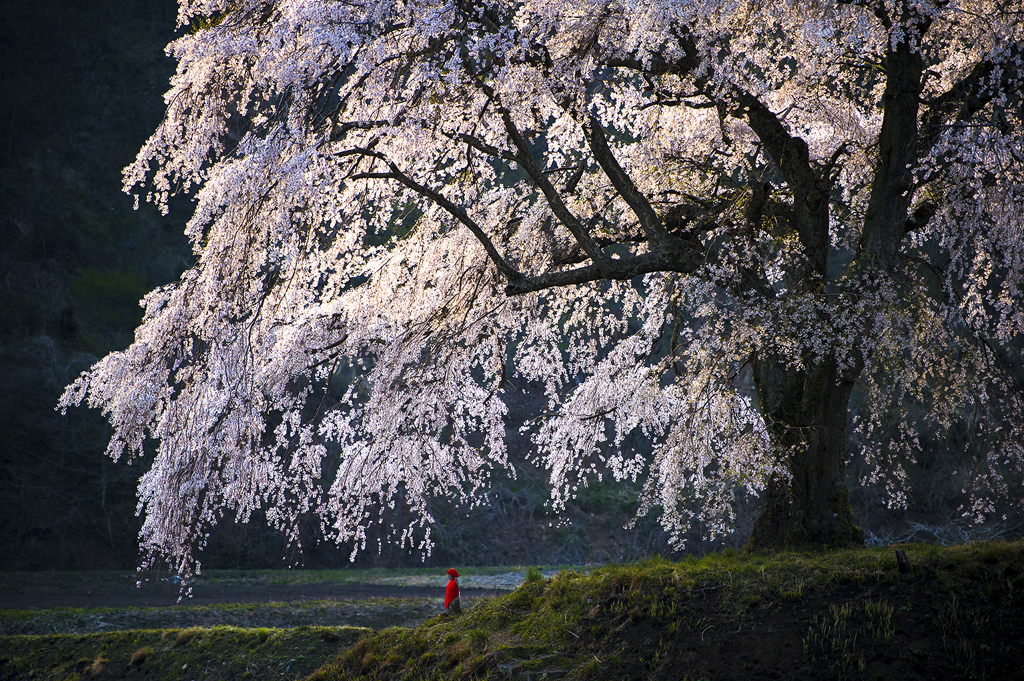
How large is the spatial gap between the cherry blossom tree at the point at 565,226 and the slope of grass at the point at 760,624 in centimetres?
107

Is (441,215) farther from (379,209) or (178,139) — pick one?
(178,139)

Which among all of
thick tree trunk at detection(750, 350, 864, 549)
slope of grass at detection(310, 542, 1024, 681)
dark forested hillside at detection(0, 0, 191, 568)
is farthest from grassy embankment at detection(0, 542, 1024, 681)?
dark forested hillside at detection(0, 0, 191, 568)

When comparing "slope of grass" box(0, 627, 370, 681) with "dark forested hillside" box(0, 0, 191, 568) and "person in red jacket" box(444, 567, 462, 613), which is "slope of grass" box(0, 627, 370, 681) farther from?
"dark forested hillside" box(0, 0, 191, 568)

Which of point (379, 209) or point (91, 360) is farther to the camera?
point (91, 360)

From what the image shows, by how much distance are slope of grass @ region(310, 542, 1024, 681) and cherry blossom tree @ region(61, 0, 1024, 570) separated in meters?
1.07

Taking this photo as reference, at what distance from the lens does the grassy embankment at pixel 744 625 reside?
4152 millimetres

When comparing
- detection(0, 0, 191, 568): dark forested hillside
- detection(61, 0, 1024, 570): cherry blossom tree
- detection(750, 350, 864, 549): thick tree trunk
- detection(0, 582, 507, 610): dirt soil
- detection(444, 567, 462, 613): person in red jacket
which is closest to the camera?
detection(61, 0, 1024, 570): cherry blossom tree

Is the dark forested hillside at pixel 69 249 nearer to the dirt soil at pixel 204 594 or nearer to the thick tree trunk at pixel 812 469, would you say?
the dirt soil at pixel 204 594

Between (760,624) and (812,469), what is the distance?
6.35 feet

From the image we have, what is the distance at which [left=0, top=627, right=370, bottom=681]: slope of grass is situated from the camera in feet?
22.8

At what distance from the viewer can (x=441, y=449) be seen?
719 cm

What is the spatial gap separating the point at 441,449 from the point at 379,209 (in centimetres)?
264

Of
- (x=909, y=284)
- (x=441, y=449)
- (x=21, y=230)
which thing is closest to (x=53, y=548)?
(x=21, y=230)

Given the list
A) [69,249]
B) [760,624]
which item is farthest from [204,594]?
[69,249]
